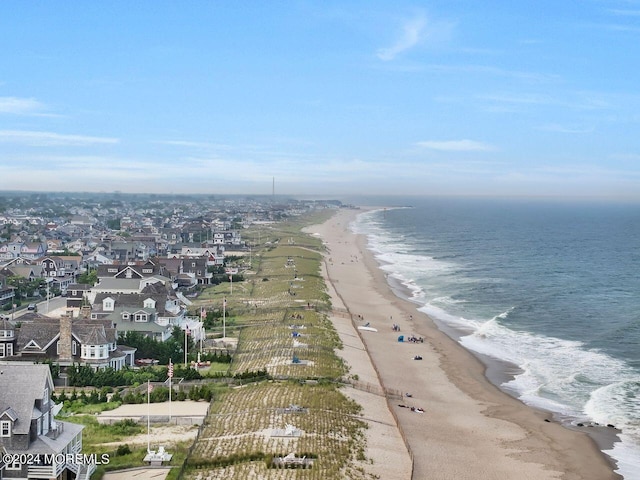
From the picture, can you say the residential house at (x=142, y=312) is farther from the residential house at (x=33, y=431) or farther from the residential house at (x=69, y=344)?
the residential house at (x=33, y=431)

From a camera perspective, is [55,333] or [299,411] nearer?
[299,411]

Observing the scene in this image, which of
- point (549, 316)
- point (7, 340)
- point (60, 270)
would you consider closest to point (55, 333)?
point (7, 340)

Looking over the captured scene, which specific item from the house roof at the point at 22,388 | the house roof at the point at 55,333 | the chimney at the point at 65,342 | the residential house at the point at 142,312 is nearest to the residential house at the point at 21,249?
the residential house at the point at 142,312

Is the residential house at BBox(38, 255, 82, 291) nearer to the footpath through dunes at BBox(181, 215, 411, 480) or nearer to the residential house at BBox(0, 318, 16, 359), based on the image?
the footpath through dunes at BBox(181, 215, 411, 480)

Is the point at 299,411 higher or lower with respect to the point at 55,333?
lower

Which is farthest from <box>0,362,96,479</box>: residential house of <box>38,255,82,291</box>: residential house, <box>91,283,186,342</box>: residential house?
<box>38,255,82,291</box>: residential house

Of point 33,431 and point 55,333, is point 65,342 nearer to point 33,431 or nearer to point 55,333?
point 55,333

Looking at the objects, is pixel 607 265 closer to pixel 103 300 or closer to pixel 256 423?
pixel 103 300
